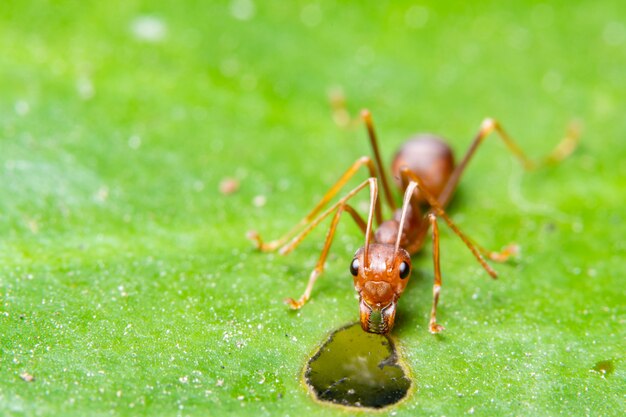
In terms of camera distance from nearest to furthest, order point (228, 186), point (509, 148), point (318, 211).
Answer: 1. point (318, 211)
2. point (228, 186)
3. point (509, 148)

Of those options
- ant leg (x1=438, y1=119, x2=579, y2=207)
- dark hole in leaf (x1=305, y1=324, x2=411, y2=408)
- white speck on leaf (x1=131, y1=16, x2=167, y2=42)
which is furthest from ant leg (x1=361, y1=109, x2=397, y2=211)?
white speck on leaf (x1=131, y1=16, x2=167, y2=42)

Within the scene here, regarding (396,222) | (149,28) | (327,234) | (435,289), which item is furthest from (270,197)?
(149,28)

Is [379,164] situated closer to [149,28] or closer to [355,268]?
[355,268]

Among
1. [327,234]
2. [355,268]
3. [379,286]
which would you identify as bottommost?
[379,286]

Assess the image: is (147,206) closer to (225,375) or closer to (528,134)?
(225,375)

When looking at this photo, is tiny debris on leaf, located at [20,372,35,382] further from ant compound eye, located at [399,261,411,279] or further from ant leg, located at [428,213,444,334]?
ant leg, located at [428,213,444,334]

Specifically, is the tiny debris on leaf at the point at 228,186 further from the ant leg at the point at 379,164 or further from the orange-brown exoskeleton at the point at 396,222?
the ant leg at the point at 379,164

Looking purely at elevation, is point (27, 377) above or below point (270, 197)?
below

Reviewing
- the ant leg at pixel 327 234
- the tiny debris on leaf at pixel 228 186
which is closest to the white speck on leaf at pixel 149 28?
the tiny debris on leaf at pixel 228 186
